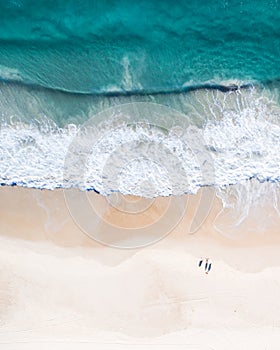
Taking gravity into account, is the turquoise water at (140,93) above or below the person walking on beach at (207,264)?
above

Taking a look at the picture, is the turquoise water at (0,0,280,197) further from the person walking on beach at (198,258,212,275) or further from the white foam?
the person walking on beach at (198,258,212,275)

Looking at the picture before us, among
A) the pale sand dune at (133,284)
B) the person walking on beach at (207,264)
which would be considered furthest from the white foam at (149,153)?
the person walking on beach at (207,264)

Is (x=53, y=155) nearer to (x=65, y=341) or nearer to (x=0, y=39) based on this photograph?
(x=0, y=39)

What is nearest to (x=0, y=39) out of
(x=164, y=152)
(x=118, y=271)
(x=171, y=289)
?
(x=164, y=152)

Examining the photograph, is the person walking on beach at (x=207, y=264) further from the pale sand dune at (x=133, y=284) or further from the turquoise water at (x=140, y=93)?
the turquoise water at (x=140, y=93)

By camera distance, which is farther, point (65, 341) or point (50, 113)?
point (50, 113)

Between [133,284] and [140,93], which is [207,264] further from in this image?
[140,93]

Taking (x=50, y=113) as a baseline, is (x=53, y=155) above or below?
below
